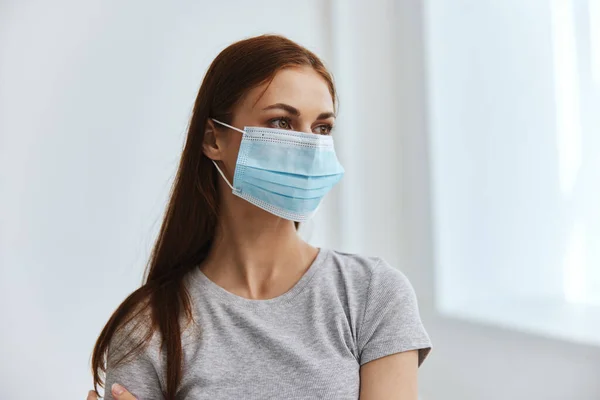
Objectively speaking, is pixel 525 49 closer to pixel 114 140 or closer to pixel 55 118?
pixel 114 140

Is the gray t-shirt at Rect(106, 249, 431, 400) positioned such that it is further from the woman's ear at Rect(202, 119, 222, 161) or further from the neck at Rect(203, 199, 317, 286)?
the woman's ear at Rect(202, 119, 222, 161)

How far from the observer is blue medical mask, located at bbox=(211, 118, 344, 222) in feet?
4.78

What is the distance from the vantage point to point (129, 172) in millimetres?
2518

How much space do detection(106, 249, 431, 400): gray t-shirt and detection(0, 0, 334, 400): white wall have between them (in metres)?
1.07

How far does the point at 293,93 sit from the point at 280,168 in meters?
0.18

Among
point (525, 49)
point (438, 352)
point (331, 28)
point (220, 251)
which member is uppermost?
point (331, 28)

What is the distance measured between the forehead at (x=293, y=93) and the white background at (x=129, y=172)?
46.8 inches

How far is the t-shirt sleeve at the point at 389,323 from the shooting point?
1.27 metres

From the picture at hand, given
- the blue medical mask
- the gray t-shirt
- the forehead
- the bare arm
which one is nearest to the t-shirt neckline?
the gray t-shirt

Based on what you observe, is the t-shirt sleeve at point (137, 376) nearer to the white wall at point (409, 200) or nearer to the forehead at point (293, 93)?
the forehead at point (293, 93)

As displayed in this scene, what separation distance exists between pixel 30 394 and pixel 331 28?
212cm

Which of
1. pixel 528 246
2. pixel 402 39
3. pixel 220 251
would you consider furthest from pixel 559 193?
pixel 220 251

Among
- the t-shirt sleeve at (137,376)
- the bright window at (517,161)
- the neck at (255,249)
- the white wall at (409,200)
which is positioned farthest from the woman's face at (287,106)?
the white wall at (409,200)

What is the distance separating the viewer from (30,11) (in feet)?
7.50
